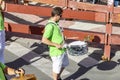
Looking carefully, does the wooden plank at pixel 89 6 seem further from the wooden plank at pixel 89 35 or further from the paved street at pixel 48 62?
the paved street at pixel 48 62

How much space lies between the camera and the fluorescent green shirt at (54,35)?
7203mm

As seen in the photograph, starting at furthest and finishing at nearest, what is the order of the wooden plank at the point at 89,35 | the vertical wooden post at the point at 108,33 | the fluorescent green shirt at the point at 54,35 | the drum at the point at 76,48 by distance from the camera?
the wooden plank at the point at 89,35
the vertical wooden post at the point at 108,33
the drum at the point at 76,48
the fluorescent green shirt at the point at 54,35

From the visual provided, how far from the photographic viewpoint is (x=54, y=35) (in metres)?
7.30

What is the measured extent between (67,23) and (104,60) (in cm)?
208

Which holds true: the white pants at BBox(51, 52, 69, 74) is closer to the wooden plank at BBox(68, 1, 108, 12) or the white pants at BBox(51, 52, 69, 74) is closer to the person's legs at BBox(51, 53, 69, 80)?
the person's legs at BBox(51, 53, 69, 80)

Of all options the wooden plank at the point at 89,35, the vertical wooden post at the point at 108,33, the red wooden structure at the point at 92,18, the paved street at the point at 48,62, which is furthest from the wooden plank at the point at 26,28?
the vertical wooden post at the point at 108,33

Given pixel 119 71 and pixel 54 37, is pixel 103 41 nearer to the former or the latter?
pixel 119 71

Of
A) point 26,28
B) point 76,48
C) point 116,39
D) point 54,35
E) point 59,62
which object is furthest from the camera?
point 26,28

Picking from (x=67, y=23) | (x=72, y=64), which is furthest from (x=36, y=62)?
(x=67, y=23)

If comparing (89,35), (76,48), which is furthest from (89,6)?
(76,48)

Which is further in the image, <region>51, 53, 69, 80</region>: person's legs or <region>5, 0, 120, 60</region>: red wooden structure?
<region>5, 0, 120, 60</region>: red wooden structure

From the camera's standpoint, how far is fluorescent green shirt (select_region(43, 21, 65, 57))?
7.20m

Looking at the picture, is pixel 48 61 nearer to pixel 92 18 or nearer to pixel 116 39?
pixel 92 18

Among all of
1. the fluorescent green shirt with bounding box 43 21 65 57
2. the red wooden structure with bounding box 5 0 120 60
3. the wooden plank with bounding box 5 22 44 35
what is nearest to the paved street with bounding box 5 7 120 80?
the red wooden structure with bounding box 5 0 120 60
